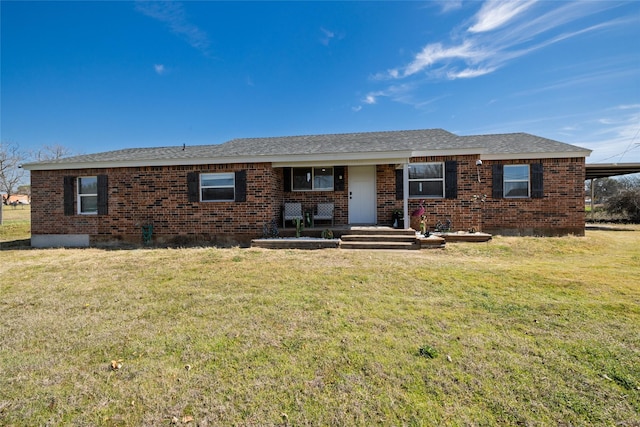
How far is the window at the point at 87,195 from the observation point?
1078 cm

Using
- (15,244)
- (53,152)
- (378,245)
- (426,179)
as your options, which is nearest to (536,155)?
(426,179)

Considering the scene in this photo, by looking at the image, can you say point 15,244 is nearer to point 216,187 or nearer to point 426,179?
point 216,187

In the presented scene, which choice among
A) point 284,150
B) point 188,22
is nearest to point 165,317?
A: point 284,150

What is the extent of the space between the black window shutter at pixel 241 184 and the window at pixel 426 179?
6153 millimetres

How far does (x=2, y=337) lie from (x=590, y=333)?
663cm

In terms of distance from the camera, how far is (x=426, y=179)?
10312mm

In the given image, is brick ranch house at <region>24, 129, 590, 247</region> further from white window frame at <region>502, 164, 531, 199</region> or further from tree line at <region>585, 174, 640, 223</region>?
tree line at <region>585, 174, 640, 223</region>

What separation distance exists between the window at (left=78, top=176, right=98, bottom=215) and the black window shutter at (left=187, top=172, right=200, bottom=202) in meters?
3.91

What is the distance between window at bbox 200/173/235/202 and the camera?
10.2m

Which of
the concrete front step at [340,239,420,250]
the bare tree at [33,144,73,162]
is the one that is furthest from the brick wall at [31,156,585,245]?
the bare tree at [33,144,73,162]

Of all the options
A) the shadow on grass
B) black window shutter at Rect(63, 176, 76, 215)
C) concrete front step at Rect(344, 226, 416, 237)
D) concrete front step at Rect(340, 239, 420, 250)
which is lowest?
the shadow on grass

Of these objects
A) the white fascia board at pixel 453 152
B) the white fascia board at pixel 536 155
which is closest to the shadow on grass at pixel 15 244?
the white fascia board at pixel 453 152

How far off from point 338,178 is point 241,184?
3752 mm

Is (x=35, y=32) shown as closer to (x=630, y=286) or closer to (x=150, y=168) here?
(x=150, y=168)
